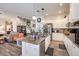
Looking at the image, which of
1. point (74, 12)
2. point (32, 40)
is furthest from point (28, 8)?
point (74, 12)

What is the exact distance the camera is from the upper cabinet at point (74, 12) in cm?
183

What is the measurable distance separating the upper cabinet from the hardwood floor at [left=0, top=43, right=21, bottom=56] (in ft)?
3.60

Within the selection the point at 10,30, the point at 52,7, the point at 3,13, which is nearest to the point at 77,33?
the point at 52,7

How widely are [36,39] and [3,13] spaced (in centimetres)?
73

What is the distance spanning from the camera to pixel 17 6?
1.80 meters

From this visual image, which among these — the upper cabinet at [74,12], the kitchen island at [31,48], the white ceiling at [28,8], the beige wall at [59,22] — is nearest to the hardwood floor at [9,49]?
the kitchen island at [31,48]

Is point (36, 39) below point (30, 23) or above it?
below

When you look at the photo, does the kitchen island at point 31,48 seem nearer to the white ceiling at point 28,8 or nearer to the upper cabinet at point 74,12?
the white ceiling at point 28,8

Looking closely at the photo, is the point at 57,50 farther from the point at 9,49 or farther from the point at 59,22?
the point at 9,49

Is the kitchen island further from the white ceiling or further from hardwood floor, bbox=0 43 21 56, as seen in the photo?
the white ceiling

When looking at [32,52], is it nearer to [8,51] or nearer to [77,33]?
[8,51]

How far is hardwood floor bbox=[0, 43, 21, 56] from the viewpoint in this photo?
1785mm

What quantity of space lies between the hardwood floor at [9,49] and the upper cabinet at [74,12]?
1.10 m

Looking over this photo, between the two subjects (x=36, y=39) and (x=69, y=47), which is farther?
(x=69, y=47)
